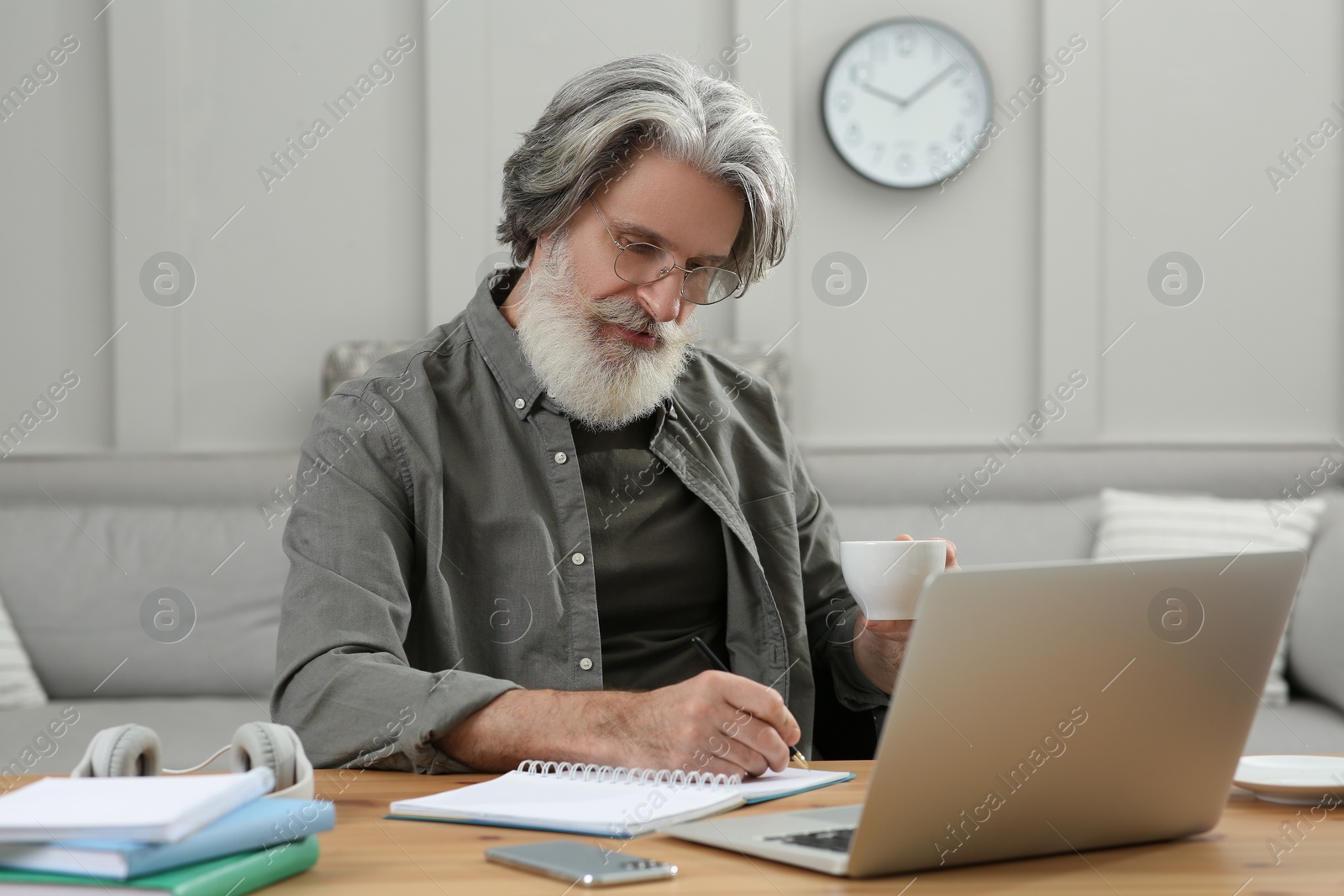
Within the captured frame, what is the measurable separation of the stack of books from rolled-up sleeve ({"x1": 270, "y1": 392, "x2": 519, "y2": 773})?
0.36m

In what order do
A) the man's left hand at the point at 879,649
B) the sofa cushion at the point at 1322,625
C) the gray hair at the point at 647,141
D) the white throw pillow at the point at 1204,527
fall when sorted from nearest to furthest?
the man's left hand at the point at 879,649 → the gray hair at the point at 647,141 → the sofa cushion at the point at 1322,625 → the white throw pillow at the point at 1204,527

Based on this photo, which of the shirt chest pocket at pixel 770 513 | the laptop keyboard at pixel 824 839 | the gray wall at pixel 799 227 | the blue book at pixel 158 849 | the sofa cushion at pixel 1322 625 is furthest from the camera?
the gray wall at pixel 799 227

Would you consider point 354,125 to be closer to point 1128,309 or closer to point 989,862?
point 1128,309

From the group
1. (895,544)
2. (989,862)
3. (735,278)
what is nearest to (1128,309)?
(735,278)

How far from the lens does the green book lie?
2.12ft

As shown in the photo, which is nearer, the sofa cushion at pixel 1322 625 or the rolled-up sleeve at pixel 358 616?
the rolled-up sleeve at pixel 358 616

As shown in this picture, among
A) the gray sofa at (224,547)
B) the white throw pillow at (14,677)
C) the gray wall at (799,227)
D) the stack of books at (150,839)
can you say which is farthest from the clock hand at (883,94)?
the stack of books at (150,839)

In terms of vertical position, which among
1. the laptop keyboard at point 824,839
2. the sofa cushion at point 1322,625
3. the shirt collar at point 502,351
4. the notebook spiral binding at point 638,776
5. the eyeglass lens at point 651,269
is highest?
the eyeglass lens at point 651,269

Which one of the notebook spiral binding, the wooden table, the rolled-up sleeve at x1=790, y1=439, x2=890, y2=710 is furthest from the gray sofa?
the wooden table

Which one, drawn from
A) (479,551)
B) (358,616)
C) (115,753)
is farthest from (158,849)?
(479,551)

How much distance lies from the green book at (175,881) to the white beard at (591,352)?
0.88 meters

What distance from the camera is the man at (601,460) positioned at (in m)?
1.38

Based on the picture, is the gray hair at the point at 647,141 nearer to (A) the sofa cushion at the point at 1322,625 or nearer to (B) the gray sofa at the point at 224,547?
(B) the gray sofa at the point at 224,547

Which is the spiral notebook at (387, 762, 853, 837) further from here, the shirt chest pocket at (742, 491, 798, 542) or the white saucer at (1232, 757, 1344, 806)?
the shirt chest pocket at (742, 491, 798, 542)
